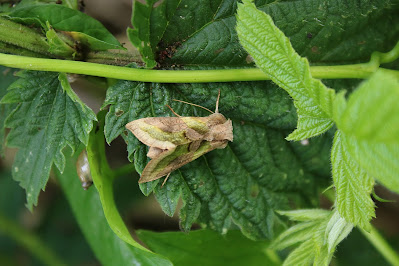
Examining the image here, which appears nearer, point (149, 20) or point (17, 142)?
point (149, 20)

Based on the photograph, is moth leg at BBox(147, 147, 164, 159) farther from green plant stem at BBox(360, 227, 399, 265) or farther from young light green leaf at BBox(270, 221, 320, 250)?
green plant stem at BBox(360, 227, 399, 265)

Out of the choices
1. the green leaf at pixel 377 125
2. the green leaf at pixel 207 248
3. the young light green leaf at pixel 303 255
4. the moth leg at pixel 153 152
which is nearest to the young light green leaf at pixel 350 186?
the green leaf at pixel 377 125

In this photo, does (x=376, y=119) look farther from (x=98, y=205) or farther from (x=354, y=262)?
(x=354, y=262)

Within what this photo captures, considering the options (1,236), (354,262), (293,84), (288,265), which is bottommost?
(354,262)

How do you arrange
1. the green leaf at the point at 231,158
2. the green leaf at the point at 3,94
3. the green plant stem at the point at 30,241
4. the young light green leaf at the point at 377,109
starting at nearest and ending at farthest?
the young light green leaf at the point at 377,109 → the green leaf at the point at 231,158 → the green leaf at the point at 3,94 → the green plant stem at the point at 30,241

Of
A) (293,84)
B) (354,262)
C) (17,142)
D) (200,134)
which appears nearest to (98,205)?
(17,142)

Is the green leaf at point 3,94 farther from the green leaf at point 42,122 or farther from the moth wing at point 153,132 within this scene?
the moth wing at point 153,132

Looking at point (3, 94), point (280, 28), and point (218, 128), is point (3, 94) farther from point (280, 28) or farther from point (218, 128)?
point (280, 28)
